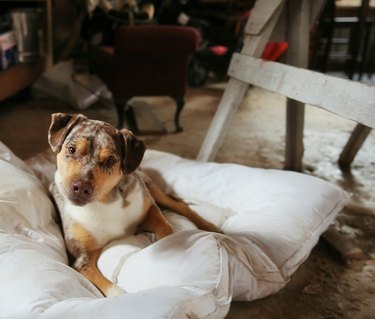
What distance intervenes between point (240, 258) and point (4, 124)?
3058 millimetres

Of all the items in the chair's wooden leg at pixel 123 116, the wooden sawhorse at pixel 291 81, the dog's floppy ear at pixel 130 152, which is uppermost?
the wooden sawhorse at pixel 291 81

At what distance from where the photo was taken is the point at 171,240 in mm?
1584

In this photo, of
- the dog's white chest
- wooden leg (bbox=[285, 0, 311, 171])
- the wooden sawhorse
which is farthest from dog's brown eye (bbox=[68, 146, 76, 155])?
wooden leg (bbox=[285, 0, 311, 171])

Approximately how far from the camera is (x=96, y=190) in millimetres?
1508

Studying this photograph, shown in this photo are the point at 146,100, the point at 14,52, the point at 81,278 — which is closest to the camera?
the point at 81,278

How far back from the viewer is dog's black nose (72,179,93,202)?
1470 millimetres

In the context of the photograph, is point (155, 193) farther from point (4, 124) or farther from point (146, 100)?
point (146, 100)

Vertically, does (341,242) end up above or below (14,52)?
below

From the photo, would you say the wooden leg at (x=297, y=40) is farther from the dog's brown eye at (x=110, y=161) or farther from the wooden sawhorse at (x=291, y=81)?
the dog's brown eye at (x=110, y=161)

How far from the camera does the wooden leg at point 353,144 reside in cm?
301

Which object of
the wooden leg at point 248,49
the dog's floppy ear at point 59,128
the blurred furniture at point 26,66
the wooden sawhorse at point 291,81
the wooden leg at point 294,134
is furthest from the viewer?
the blurred furniture at point 26,66

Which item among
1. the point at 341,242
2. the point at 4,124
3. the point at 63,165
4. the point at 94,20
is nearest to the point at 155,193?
the point at 63,165

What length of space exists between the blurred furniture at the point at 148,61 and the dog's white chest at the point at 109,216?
2.03m

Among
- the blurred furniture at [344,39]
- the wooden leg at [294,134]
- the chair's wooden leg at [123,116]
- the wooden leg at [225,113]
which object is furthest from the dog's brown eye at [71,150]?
the blurred furniture at [344,39]
